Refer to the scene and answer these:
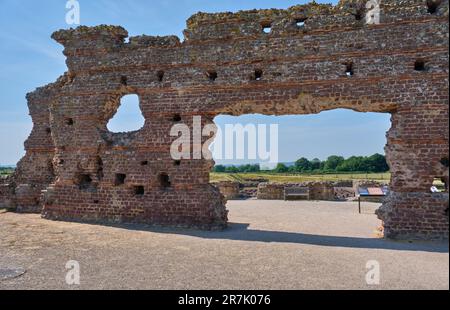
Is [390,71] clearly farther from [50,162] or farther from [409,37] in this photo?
[50,162]

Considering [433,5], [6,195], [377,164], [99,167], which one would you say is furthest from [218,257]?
[377,164]

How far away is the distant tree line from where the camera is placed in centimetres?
5378

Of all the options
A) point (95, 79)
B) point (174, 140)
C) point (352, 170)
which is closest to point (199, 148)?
point (174, 140)

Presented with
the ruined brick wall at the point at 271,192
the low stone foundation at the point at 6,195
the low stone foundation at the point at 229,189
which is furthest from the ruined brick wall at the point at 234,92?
the low stone foundation at the point at 229,189

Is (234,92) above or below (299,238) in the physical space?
above

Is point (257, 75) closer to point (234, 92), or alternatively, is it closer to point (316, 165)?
point (234, 92)

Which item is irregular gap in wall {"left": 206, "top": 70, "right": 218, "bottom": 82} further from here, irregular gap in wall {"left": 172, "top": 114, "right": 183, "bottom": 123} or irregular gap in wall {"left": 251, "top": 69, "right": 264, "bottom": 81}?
irregular gap in wall {"left": 172, "top": 114, "right": 183, "bottom": 123}

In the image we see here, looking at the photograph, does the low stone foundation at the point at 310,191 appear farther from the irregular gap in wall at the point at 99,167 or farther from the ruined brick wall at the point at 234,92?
the irregular gap in wall at the point at 99,167

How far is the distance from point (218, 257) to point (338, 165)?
189ft

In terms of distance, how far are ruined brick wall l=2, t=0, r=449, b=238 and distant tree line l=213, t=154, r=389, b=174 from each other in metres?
46.1

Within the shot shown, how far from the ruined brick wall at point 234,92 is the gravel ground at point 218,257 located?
0.94 m

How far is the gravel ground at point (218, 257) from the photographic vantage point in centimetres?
542

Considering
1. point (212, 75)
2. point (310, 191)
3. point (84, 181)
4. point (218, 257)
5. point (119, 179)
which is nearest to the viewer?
point (218, 257)

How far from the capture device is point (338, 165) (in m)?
60.8
